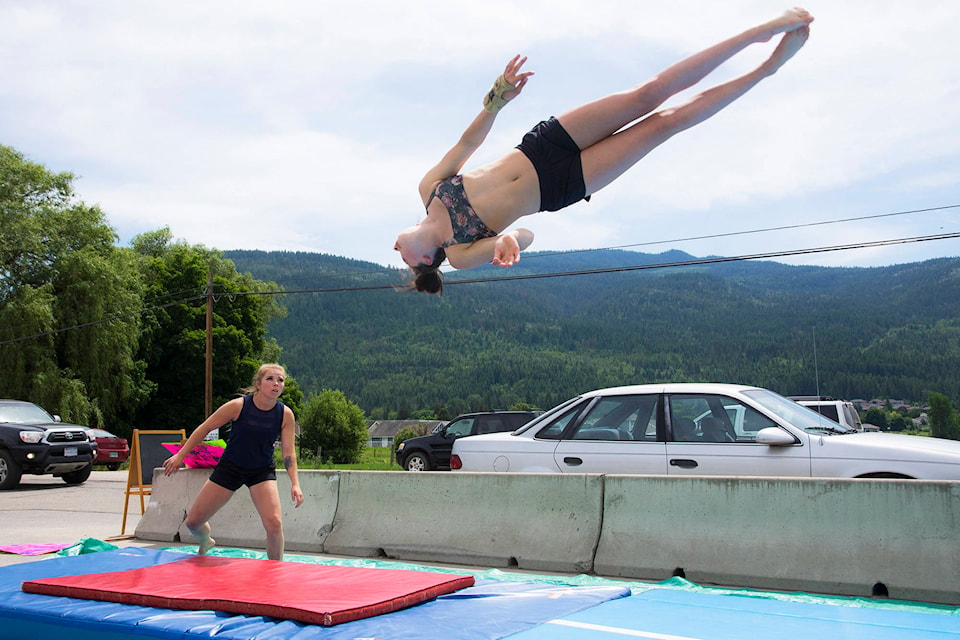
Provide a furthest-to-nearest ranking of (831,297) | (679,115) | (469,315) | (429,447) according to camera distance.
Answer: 1. (469,315)
2. (831,297)
3. (429,447)
4. (679,115)

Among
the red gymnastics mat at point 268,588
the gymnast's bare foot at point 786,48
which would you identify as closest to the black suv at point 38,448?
the red gymnastics mat at point 268,588

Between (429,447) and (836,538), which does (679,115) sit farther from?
(429,447)

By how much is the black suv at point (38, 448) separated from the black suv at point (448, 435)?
26.4 ft

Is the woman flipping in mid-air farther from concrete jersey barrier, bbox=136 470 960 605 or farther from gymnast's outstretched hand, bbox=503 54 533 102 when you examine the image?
concrete jersey barrier, bbox=136 470 960 605

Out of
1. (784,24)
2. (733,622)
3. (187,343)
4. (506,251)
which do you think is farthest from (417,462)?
(187,343)

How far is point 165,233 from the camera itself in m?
60.5

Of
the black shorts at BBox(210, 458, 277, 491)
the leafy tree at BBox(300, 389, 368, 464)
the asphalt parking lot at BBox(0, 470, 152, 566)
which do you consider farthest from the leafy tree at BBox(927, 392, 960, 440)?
the leafy tree at BBox(300, 389, 368, 464)

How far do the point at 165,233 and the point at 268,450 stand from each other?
58.0 meters

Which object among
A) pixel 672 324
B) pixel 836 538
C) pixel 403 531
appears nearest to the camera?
pixel 836 538

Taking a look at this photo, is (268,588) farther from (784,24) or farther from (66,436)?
(66,436)

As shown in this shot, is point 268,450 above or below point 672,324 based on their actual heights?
below

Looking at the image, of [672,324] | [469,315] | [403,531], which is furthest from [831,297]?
[403,531]

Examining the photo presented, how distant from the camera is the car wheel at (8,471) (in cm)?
1797

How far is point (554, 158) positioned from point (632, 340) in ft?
544
